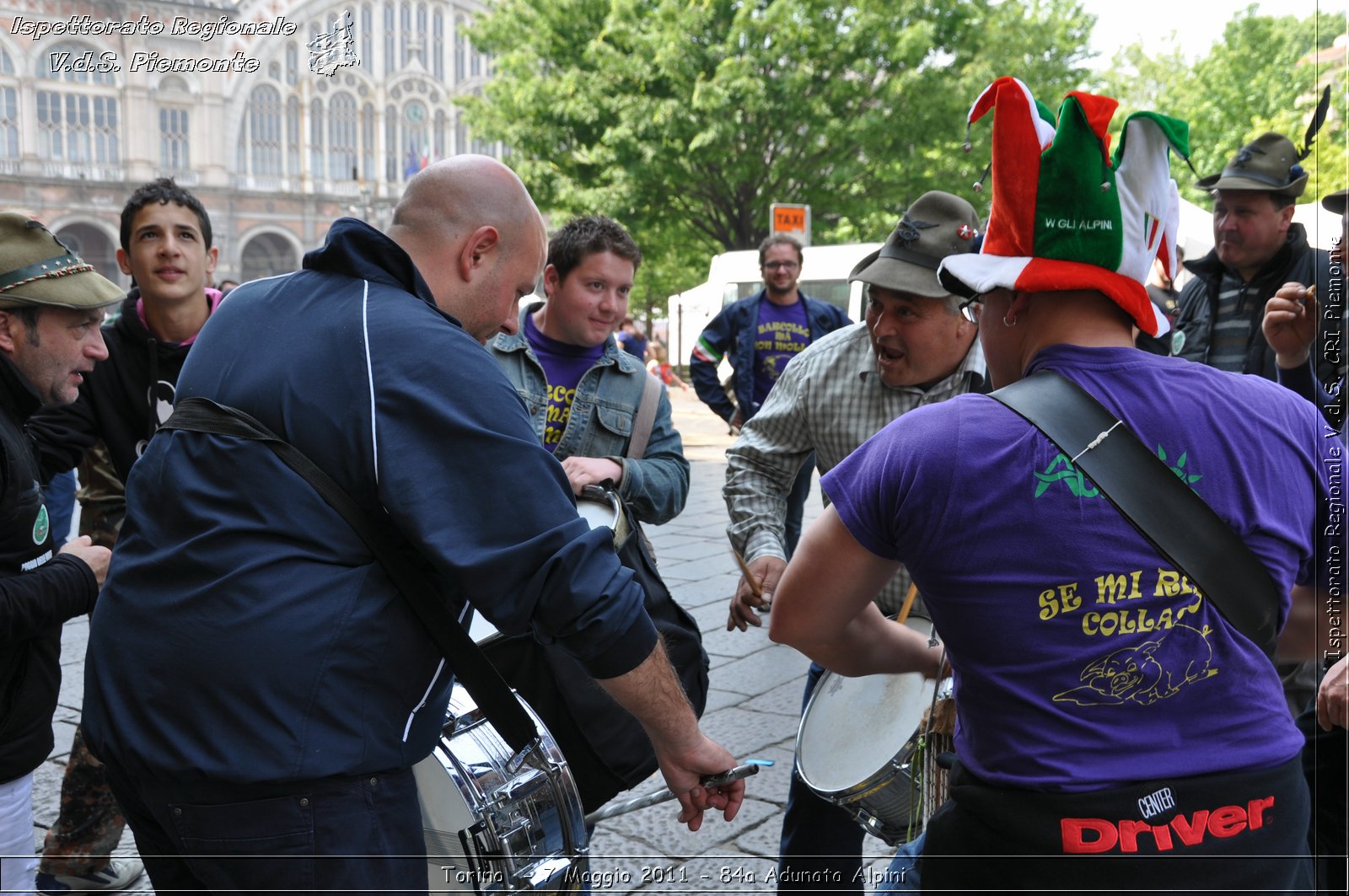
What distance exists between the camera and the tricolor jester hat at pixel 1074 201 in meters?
1.60

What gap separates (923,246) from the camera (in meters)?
2.91

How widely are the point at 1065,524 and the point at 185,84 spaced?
168 ft

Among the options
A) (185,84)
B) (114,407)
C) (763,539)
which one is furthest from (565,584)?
(185,84)

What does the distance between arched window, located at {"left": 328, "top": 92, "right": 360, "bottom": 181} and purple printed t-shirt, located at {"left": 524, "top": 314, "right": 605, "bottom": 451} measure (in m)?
51.5

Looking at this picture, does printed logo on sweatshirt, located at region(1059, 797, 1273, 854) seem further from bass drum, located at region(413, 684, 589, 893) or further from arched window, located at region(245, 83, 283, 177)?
arched window, located at region(245, 83, 283, 177)

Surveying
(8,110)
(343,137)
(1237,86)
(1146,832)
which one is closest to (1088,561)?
(1146,832)

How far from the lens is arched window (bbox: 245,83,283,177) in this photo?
50000 millimetres

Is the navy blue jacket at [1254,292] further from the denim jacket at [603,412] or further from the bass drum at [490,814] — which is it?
the bass drum at [490,814]

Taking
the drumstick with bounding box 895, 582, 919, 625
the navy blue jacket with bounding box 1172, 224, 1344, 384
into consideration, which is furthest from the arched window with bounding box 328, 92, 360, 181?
the drumstick with bounding box 895, 582, 919, 625

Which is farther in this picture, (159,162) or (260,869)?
(159,162)

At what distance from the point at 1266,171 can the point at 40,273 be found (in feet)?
14.0

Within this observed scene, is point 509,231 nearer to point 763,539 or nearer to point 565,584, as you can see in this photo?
point 565,584

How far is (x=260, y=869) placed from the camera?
1.73 meters

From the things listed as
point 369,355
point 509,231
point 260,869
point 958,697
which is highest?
point 509,231
